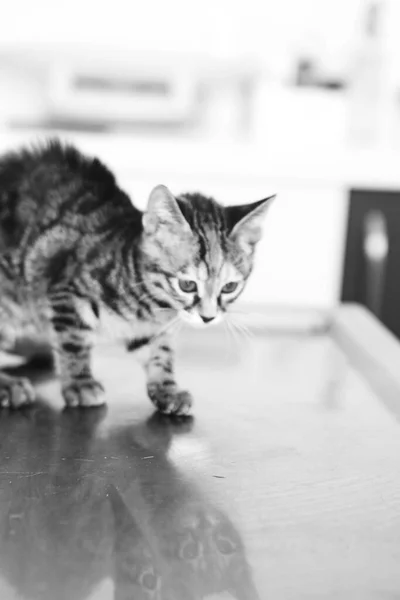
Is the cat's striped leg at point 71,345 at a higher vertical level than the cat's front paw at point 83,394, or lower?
higher

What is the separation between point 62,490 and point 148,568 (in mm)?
152

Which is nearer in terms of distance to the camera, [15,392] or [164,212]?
[164,212]

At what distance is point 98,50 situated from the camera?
2.21 meters

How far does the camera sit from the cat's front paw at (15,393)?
2.89 feet

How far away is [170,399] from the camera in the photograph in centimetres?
87

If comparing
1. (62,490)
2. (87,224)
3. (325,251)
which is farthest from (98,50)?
(62,490)

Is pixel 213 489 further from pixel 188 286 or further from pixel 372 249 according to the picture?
pixel 372 249

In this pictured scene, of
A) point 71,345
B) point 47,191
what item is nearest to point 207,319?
point 71,345

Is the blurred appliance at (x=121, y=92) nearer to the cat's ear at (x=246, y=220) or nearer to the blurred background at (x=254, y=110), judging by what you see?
the blurred background at (x=254, y=110)

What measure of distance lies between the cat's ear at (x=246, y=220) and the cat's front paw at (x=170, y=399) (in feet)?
0.66

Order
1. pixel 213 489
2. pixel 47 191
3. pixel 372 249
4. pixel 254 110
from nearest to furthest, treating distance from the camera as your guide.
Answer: pixel 213 489 → pixel 47 191 → pixel 372 249 → pixel 254 110

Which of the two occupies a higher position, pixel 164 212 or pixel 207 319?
pixel 164 212

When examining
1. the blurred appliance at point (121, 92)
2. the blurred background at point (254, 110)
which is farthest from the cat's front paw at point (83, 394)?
the blurred appliance at point (121, 92)

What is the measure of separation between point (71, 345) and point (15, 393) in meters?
0.10
